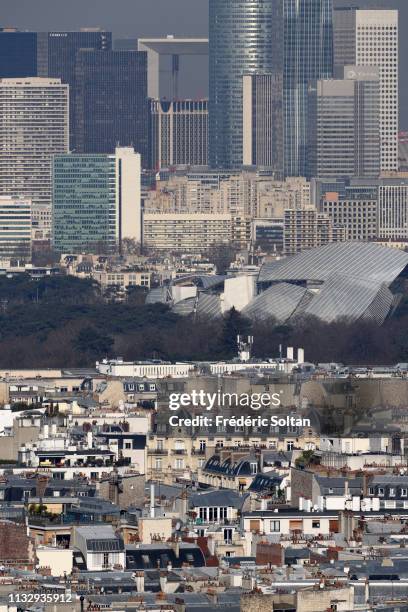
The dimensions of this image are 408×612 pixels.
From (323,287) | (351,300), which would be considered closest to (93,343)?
(351,300)

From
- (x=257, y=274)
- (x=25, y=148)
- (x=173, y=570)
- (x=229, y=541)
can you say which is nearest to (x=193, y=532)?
(x=229, y=541)

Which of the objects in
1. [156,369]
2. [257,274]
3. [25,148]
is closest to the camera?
[156,369]

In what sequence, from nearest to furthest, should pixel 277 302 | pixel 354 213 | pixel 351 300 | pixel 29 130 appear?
pixel 277 302, pixel 351 300, pixel 354 213, pixel 29 130

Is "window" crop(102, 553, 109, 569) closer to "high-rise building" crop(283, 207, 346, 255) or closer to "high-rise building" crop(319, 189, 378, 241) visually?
"high-rise building" crop(283, 207, 346, 255)

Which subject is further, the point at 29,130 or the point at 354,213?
the point at 29,130

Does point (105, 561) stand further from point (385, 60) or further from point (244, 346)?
point (385, 60)

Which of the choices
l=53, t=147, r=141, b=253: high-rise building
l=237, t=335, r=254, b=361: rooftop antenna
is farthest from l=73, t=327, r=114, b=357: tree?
l=53, t=147, r=141, b=253: high-rise building

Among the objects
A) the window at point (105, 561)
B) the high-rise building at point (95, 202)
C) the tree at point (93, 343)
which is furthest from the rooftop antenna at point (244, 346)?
the high-rise building at point (95, 202)

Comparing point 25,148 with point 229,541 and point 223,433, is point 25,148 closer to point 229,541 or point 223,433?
point 223,433
